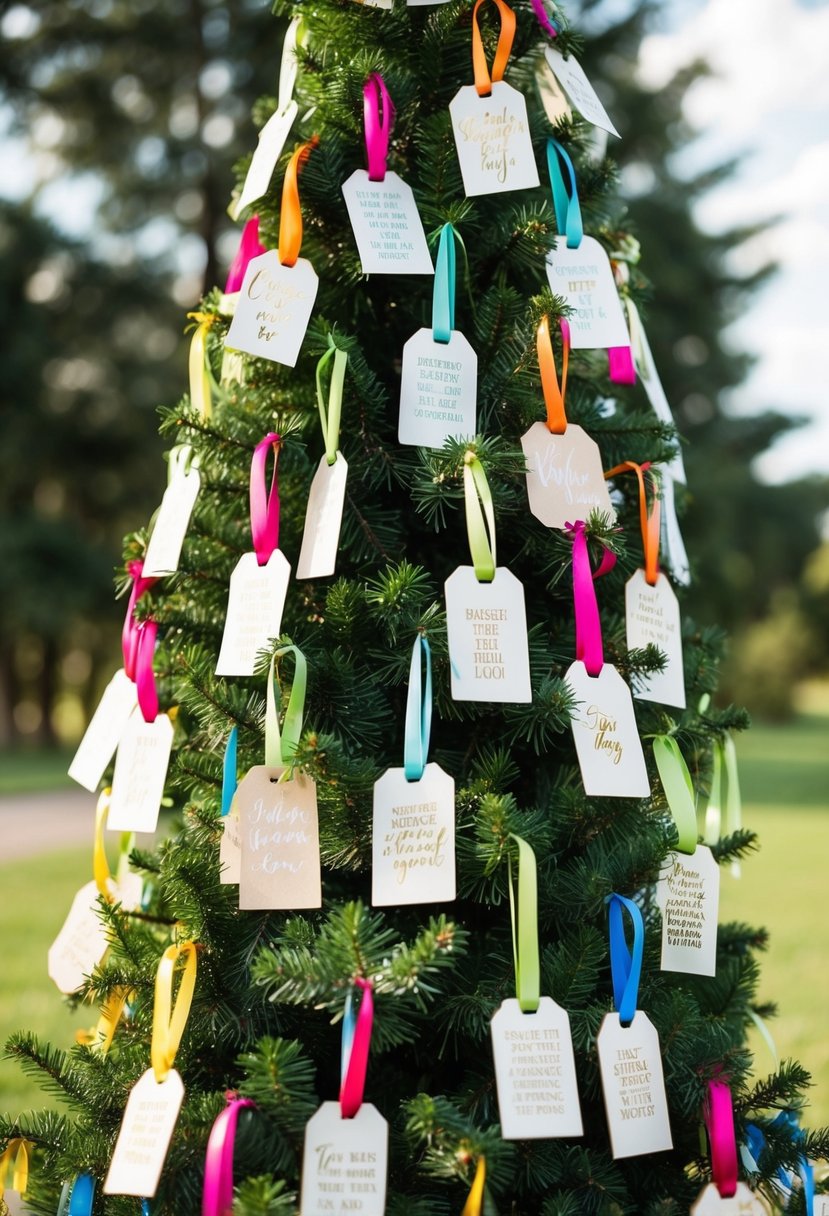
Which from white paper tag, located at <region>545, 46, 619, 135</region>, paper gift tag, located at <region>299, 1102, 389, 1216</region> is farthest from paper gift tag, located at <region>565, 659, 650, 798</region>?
white paper tag, located at <region>545, 46, 619, 135</region>

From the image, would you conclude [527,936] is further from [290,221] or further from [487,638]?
[290,221]

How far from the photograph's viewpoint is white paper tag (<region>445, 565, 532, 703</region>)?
3.95 ft

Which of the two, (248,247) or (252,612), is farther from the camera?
(248,247)

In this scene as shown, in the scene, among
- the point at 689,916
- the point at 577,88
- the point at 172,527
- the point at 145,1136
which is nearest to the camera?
the point at 145,1136

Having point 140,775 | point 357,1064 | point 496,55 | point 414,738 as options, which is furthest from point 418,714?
point 496,55

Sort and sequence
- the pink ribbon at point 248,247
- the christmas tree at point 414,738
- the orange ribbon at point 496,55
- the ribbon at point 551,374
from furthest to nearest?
the pink ribbon at point 248,247, the orange ribbon at point 496,55, the ribbon at point 551,374, the christmas tree at point 414,738

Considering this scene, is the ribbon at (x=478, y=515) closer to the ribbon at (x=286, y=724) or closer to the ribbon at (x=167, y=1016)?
the ribbon at (x=286, y=724)

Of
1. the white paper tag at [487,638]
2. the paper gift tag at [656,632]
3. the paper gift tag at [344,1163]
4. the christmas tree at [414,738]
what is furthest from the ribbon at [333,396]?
the paper gift tag at [344,1163]

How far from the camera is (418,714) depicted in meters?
1.17

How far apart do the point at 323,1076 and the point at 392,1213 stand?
0.26 m

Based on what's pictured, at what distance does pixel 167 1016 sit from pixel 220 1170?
0.20 metres

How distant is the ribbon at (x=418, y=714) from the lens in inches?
45.4

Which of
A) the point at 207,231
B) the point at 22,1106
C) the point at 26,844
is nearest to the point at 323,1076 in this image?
the point at 22,1106

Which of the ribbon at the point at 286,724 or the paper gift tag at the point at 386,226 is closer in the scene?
the ribbon at the point at 286,724
